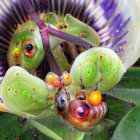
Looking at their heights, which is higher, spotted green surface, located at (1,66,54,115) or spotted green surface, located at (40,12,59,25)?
spotted green surface, located at (40,12,59,25)

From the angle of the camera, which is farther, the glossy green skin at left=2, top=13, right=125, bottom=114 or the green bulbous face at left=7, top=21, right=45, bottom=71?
the green bulbous face at left=7, top=21, right=45, bottom=71

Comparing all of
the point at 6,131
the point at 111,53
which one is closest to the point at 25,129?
the point at 6,131

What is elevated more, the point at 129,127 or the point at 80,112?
the point at 80,112

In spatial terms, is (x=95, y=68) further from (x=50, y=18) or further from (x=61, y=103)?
(x=50, y=18)

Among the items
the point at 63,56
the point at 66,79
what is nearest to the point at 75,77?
the point at 66,79

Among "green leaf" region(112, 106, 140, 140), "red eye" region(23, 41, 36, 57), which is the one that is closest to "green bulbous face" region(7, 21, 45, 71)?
"red eye" region(23, 41, 36, 57)

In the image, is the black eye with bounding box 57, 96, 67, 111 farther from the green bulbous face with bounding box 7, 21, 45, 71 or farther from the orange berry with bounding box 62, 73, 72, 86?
the green bulbous face with bounding box 7, 21, 45, 71
